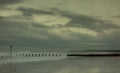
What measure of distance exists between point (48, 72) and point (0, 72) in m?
4.11

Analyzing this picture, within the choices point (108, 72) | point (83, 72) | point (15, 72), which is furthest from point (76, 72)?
point (15, 72)

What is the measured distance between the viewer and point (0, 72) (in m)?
34.4

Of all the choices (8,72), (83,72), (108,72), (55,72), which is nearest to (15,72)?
(8,72)

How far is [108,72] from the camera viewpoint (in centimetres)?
3462

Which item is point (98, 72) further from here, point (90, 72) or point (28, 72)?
point (28, 72)

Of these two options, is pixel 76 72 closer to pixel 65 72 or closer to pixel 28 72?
pixel 65 72

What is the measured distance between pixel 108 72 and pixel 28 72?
271 inches

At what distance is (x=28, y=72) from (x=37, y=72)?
821mm

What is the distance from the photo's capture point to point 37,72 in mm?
34719

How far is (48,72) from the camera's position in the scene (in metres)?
34.9

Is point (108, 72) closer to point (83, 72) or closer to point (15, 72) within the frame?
point (83, 72)

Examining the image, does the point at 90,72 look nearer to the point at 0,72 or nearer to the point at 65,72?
the point at 65,72

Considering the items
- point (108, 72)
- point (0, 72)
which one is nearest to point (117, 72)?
point (108, 72)

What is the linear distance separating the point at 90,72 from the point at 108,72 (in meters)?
1.54
